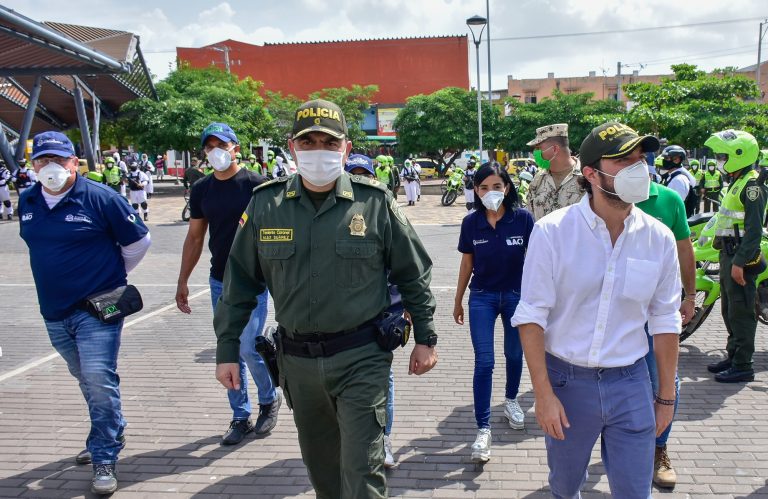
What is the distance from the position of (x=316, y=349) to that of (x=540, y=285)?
984 mm

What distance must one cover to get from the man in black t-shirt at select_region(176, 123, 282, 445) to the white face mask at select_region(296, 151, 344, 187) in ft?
5.29

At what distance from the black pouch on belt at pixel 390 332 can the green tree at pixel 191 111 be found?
32.1 m

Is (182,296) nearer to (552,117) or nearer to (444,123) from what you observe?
(444,123)

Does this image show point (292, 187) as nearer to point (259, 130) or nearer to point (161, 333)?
point (161, 333)

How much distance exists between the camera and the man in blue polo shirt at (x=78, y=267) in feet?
13.1

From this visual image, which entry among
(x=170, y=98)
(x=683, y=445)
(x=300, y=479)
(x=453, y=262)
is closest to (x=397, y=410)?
(x=300, y=479)

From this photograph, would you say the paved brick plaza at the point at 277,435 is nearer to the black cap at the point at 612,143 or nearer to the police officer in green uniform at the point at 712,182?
the black cap at the point at 612,143

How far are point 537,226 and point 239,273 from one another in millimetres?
1360

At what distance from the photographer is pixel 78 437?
489cm

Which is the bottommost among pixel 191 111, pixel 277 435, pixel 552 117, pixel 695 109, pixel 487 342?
pixel 277 435

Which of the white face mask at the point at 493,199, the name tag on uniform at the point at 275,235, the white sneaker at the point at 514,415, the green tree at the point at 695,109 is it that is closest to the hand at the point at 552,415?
the name tag on uniform at the point at 275,235

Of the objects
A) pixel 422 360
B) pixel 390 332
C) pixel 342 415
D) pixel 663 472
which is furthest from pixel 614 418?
pixel 663 472

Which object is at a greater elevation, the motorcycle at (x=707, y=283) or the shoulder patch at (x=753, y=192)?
the shoulder patch at (x=753, y=192)

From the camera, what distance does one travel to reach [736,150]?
5199mm
